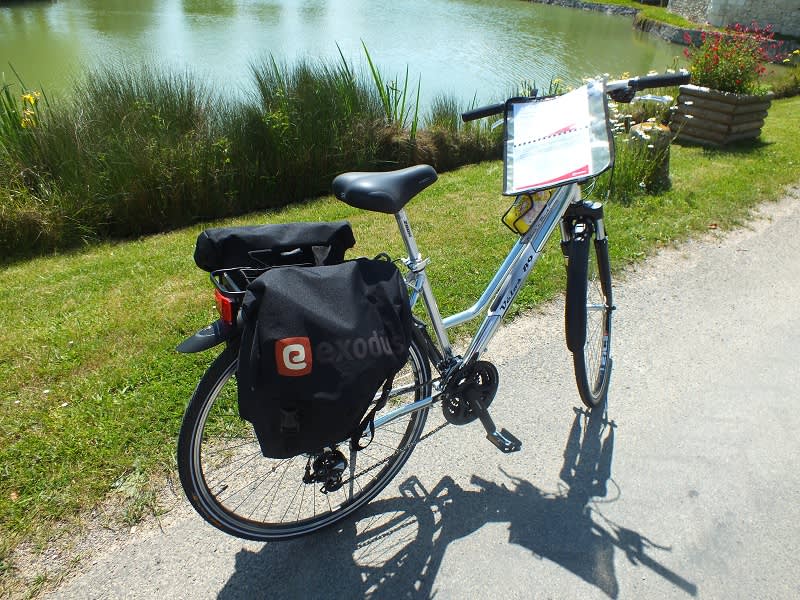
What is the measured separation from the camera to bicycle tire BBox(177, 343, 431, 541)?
2.11 meters

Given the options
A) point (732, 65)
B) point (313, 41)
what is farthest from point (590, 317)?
point (313, 41)

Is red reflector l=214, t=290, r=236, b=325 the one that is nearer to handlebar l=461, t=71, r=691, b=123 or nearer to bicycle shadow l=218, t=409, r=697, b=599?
bicycle shadow l=218, t=409, r=697, b=599

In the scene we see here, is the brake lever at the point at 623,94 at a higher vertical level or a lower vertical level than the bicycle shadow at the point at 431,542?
higher

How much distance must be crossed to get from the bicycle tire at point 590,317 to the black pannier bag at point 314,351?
1.01 metres

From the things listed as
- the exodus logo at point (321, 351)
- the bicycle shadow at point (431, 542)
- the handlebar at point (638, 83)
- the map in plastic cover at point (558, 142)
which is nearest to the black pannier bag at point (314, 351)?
the exodus logo at point (321, 351)

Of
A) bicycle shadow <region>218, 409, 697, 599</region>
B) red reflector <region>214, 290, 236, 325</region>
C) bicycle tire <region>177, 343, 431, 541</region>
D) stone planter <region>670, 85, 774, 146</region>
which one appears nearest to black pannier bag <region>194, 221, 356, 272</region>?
red reflector <region>214, 290, 236, 325</region>

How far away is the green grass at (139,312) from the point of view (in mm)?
2436

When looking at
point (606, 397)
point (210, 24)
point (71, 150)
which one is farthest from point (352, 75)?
point (210, 24)

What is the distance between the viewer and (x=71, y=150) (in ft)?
19.0

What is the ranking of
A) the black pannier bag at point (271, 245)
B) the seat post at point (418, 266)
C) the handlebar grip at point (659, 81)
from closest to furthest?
the black pannier bag at point (271, 245) < the seat post at point (418, 266) < the handlebar grip at point (659, 81)

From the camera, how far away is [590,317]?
320 cm

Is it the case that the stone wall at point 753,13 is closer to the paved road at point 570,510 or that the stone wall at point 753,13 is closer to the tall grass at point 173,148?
the tall grass at point 173,148

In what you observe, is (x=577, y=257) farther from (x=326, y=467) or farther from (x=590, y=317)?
(x=326, y=467)

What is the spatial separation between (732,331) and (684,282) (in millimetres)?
654
